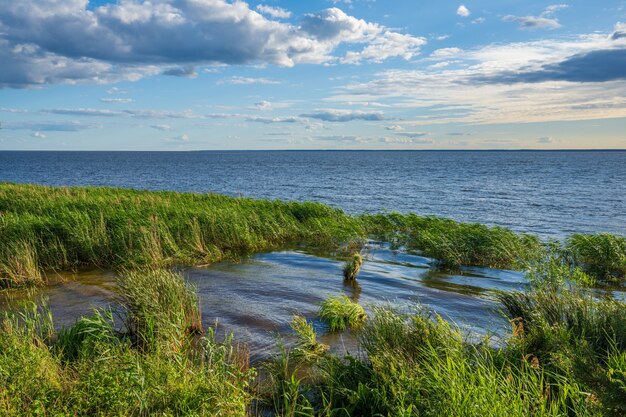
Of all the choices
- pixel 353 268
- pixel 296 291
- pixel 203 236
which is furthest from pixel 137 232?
pixel 353 268

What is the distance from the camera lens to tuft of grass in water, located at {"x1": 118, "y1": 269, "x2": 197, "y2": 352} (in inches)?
319

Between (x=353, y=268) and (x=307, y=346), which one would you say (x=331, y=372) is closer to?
(x=307, y=346)

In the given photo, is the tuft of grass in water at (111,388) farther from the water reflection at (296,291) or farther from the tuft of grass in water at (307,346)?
the water reflection at (296,291)

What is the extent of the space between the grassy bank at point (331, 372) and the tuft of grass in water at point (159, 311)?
4cm

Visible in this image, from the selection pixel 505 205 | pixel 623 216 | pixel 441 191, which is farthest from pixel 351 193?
pixel 623 216

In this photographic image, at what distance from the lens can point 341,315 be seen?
34.3 feet

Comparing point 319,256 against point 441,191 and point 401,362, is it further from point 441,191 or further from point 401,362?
point 441,191

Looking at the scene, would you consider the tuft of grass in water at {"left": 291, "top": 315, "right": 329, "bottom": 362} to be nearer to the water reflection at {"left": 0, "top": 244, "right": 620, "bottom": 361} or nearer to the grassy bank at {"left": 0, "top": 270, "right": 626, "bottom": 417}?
the grassy bank at {"left": 0, "top": 270, "right": 626, "bottom": 417}

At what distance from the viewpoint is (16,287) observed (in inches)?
508

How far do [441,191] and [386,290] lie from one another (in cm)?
5022

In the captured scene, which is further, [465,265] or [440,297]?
[465,265]

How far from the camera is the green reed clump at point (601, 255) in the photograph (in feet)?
53.8

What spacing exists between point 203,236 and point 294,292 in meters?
5.98

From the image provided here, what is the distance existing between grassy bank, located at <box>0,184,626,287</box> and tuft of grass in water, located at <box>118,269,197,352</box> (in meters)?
4.71
